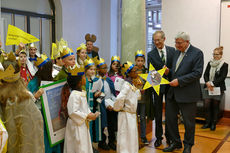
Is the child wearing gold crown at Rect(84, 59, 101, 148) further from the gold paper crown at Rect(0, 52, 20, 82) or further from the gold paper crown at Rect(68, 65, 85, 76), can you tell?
the gold paper crown at Rect(0, 52, 20, 82)

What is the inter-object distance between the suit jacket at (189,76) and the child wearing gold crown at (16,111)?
6.95 ft

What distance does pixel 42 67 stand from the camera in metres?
2.70

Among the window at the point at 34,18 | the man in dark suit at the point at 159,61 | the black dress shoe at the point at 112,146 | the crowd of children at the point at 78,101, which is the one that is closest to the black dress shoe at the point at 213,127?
the man in dark suit at the point at 159,61

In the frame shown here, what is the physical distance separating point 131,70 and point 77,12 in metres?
4.46

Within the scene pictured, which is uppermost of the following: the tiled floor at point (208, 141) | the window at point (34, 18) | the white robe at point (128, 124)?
→ the window at point (34, 18)

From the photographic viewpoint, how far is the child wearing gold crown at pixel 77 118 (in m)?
2.53

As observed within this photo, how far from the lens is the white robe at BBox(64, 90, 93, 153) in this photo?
8.29 ft

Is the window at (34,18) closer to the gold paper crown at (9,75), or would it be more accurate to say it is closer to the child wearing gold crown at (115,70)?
the child wearing gold crown at (115,70)

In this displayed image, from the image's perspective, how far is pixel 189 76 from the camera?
3.39 m

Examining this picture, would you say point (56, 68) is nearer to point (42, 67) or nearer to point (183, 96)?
point (42, 67)

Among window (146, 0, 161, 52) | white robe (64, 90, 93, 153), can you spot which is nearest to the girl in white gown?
white robe (64, 90, 93, 153)

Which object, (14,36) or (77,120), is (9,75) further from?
(14,36)

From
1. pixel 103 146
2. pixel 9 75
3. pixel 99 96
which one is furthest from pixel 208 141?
pixel 9 75

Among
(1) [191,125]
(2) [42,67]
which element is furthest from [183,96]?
(2) [42,67]
